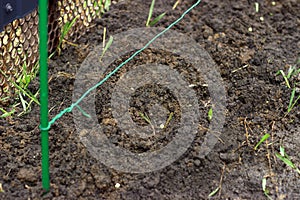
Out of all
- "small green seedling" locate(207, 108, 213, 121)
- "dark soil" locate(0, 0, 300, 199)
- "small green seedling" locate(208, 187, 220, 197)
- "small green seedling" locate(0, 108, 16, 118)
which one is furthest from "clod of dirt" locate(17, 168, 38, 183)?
"small green seedling" locate(207, 108, 213, 121)

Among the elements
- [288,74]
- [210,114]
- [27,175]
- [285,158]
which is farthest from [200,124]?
[27,175]

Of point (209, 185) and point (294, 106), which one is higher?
point (209, 185)

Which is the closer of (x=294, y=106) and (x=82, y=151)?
(x=82, y=151)

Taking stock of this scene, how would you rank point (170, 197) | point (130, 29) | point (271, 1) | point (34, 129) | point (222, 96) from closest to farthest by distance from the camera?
point (170, 197), point (34, 129), point (222, 96), point (130, 29), point (271, 1)

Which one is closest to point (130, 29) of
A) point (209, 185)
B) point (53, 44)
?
point (53, 44)

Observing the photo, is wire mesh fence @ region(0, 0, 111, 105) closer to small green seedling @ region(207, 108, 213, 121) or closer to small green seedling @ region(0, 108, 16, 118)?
small green seedling @ region(0, 108, 16, 118)

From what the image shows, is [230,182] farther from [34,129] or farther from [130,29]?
[130,29]
